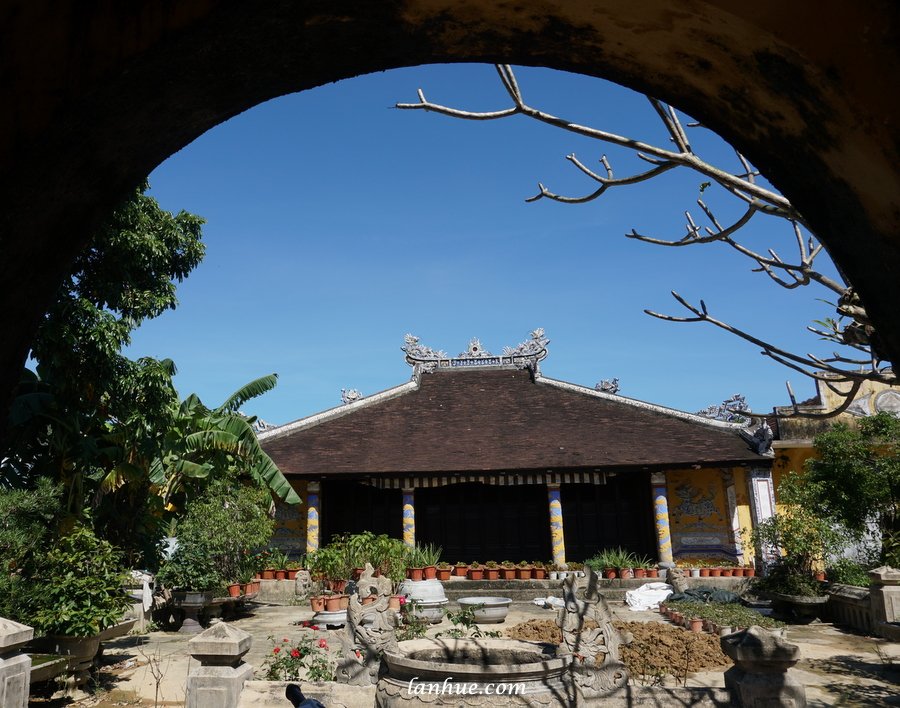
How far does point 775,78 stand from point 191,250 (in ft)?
32.6

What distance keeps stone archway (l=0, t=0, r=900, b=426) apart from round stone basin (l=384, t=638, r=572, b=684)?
15.0 ft

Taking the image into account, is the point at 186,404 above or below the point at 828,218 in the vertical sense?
above

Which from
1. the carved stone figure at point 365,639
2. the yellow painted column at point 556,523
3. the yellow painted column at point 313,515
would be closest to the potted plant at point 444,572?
the yellow painted column at point 556,523

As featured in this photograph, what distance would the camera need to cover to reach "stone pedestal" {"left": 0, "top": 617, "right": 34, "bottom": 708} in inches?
235

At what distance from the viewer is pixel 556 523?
16438 millimetres

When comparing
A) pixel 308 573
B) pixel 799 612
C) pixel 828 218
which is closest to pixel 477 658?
→ pixel 828 218

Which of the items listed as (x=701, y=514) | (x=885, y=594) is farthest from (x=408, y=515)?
(x=885, y=594)

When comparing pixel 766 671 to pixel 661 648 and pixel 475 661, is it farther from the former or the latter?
pixel 661 648

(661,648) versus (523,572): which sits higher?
(523,572)

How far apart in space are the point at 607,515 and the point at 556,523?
209cm

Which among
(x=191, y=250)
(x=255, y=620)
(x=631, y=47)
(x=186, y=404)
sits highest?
(x=191, y=250)

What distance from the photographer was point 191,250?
405 inches

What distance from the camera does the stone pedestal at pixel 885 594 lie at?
1000 cm

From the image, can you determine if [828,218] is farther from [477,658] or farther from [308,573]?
[308,573]
